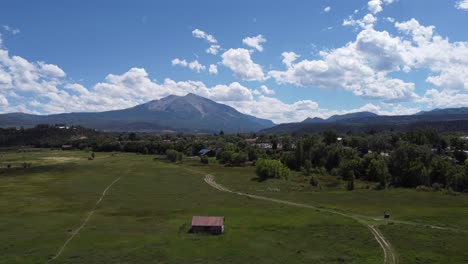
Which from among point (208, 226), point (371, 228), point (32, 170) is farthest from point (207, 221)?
point (32, 170)

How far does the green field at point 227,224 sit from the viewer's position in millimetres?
51844

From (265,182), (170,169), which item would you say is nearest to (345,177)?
(265,182)

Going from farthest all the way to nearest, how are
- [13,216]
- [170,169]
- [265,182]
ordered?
A: 1. [170,169]
2. [265,182]
3. [13,216]

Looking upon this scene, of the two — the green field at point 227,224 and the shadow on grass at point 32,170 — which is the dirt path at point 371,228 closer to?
the green field at point 227,224

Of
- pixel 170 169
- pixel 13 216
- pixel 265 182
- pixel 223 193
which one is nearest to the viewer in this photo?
pixel 13 216

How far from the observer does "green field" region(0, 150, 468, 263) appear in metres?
51.8

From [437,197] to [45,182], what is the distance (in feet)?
362

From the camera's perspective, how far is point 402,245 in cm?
5531

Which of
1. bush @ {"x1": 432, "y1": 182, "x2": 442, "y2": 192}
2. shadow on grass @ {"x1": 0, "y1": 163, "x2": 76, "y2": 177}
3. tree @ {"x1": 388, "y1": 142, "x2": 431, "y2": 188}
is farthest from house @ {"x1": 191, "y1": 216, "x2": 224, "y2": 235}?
shadow on grass @ {"x1": 0, "y1": 163, "x2": 76, "y2": 177}

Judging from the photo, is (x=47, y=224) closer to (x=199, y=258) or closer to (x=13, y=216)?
(x=13, y=216)

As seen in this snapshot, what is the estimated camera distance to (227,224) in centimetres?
6856

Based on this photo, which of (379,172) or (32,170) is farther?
(32,170)

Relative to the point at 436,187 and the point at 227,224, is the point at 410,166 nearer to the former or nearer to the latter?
the point at 436,187


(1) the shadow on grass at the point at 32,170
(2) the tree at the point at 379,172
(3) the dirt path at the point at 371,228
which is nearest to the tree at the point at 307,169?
(2) the tree at the point at 379,172
